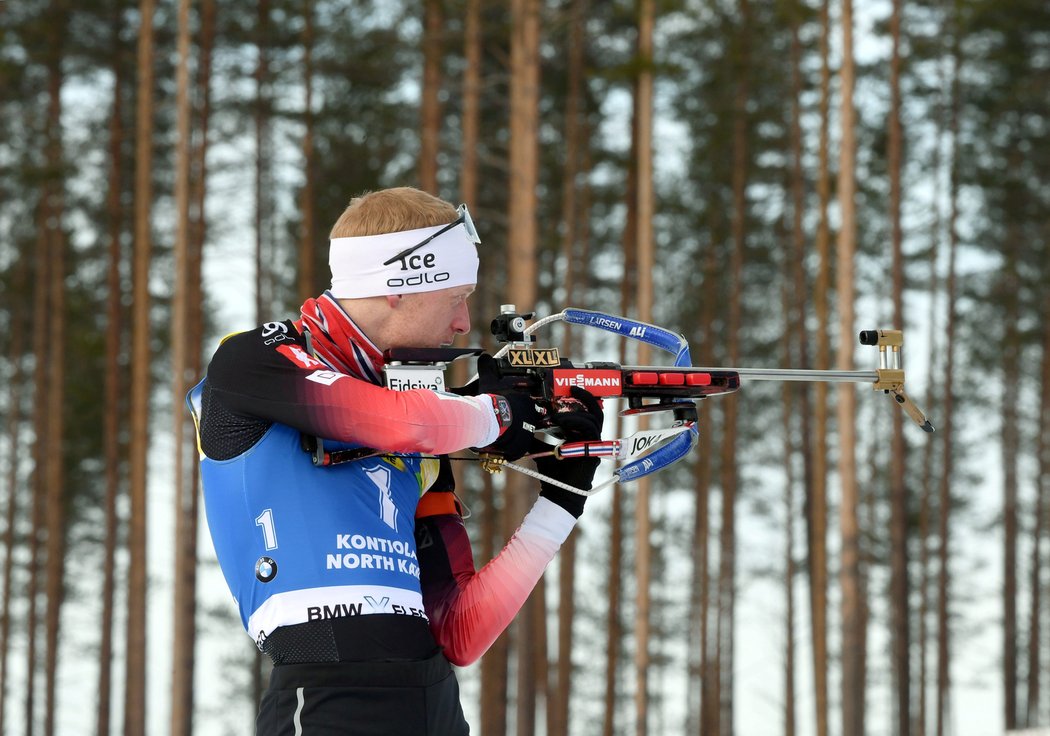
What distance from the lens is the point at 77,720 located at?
90.6 feet

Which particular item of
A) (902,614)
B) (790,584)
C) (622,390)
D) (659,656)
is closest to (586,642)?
(659,656)

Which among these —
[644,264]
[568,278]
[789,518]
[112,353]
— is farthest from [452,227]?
[789,518]

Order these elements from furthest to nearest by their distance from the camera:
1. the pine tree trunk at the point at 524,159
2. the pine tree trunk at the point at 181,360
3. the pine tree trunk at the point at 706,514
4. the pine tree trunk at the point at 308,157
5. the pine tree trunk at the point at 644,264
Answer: the pine tree trunk at the point at 706,514 < the pine tree trunk at the point at 308,157 < the pine tree trunk at the point at 181,360 < the pine tree trunk at the point at 644,264 < the pine tree trunk at the point at 524,159

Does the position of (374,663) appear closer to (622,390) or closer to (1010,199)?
(622,390)

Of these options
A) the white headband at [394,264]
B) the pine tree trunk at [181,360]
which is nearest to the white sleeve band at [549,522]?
the white headband at [394,264]

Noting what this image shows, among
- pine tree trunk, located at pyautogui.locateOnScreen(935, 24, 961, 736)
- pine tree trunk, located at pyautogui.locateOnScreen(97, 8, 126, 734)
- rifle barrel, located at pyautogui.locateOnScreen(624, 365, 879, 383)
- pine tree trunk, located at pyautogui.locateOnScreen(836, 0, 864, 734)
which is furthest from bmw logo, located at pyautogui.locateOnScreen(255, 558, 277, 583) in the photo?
pine tree trunk, located at pyautogui.locateOnScreen(935, 24, 961, 736)

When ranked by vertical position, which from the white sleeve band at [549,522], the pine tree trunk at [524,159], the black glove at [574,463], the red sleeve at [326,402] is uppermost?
the pine tree trunk at [524,159]

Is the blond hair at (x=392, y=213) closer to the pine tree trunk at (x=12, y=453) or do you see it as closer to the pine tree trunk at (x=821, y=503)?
the pine tree trunk at (x=821, y=503)

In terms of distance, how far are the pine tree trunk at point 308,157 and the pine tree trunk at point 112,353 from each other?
3.27m

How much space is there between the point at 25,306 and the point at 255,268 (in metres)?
7.44

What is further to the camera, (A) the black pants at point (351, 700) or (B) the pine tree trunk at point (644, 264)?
(B) the pine tree trunk at point (644, 264)

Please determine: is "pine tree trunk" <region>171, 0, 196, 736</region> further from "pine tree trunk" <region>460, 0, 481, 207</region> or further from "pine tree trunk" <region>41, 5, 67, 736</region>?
"pine tree trunk" <region>41, 5, 67, 736</region>

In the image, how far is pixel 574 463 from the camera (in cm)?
281

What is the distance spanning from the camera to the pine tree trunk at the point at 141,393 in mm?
17734
